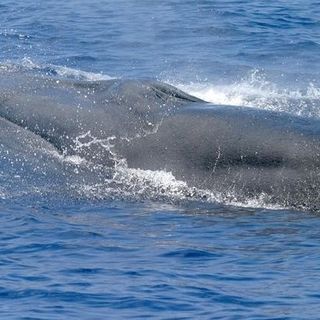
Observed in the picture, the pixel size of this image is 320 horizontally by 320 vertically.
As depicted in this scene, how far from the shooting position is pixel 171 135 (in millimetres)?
19891

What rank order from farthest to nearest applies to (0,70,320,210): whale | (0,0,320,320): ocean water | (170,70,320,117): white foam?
(170,70,320,117): white foam
(0,70,320,210): whale
(0,0,320,320): ocean water

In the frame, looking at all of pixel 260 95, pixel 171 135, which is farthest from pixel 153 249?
pixel 260 95

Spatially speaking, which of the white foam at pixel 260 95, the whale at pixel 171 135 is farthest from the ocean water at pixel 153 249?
the whale at pixel 171 135

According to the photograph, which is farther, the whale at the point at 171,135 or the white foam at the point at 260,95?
the white foam at the point at 260,95

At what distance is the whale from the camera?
1884cm

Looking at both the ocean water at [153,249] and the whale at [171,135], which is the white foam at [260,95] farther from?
the whale at [171,135]

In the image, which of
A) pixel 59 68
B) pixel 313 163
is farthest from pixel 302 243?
pixel 59 68

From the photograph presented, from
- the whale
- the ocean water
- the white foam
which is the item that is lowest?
the white foam

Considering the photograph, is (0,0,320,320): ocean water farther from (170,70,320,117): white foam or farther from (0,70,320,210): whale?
(0,70,320,210): whale

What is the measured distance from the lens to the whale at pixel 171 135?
18.8 meters

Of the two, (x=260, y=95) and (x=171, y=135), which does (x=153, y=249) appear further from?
(x=260, y=95)

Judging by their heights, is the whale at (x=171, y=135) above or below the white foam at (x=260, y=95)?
above

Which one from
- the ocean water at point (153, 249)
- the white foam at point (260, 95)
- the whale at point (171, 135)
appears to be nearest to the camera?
the ocean water at point (153, 249)

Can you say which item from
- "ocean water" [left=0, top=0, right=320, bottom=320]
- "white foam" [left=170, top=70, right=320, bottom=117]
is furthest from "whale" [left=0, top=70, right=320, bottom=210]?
"white foam" [left=170, top=70, right=320, bottom=117]
